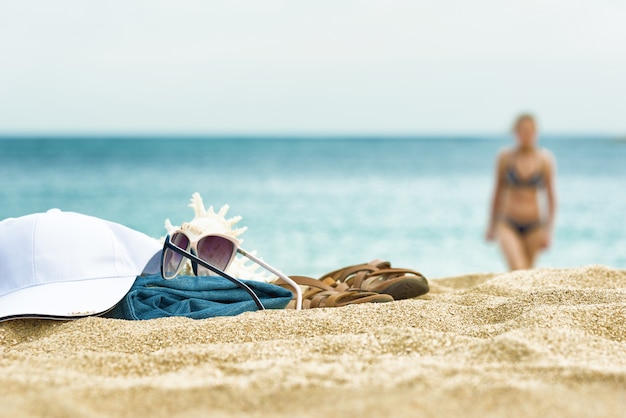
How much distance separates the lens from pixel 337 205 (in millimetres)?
17969

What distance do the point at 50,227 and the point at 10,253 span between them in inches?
7.1

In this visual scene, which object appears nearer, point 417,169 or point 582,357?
point 582,357

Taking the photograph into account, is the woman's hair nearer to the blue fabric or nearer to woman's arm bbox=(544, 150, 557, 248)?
woman's arm bbox=(544, 150, 557, 248)

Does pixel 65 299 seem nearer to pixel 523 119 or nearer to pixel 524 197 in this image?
pixel 524 197

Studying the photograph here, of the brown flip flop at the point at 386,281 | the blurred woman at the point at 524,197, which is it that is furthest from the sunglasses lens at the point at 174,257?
the blurred woman at the point at 524,197

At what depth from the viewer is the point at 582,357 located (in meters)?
1.89

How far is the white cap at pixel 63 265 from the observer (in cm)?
262

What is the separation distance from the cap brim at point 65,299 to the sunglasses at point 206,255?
0.20m

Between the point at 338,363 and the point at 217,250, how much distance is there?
4.17 feet

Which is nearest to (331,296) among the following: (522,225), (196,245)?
(196,245)

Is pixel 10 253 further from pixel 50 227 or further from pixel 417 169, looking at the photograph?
pixel 417 169

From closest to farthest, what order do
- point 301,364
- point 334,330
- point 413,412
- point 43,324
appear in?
1. point 413,412
2. point 301,364
3. point 334,330
4. point 43,324

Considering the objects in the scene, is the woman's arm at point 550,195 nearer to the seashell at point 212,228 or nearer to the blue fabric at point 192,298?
the seashell at point 212,228

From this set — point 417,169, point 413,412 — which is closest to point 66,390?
point 413,412
